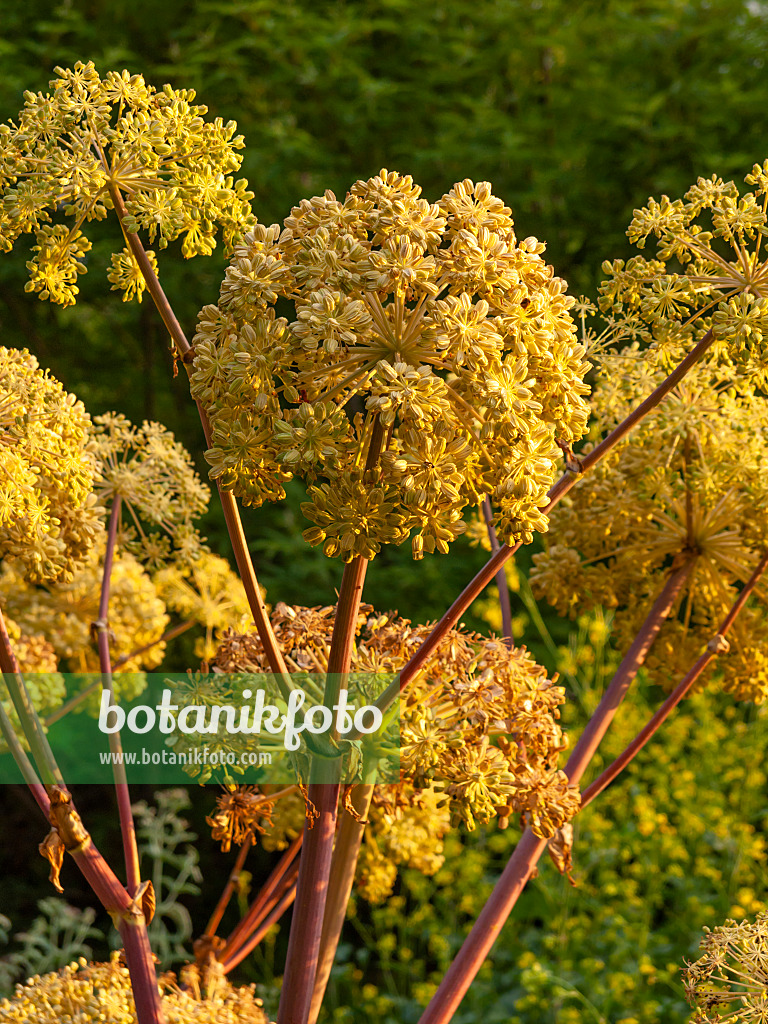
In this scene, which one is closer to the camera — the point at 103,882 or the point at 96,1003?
the point at 103,882

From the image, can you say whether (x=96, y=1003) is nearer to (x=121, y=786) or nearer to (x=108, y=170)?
(x=121, y=786)

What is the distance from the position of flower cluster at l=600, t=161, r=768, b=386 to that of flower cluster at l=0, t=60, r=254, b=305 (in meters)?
0.43

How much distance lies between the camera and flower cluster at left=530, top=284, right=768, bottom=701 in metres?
1.30

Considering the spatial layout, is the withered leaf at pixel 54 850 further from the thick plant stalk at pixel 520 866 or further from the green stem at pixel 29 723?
the thick plant stalk at pixel 520 866

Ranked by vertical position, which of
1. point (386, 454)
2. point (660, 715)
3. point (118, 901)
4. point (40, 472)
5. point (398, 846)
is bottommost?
point (118, 901)

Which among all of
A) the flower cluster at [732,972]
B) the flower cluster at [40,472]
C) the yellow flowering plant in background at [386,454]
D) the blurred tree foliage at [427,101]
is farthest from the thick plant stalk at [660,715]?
the blurred tree foliage at [427,101]

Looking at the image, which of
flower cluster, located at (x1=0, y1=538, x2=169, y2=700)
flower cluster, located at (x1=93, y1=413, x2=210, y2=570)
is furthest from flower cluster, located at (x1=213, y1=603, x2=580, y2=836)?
flower cluster, located at (x1=0, y1=538, x2=169, y2=700)

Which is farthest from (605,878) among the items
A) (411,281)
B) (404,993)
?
(411,281)

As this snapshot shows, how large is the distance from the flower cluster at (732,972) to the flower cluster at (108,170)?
2.88 ft

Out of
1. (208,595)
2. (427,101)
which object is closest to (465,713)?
(208,595)

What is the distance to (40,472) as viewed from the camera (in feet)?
3.58

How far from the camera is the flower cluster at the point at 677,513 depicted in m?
1.30

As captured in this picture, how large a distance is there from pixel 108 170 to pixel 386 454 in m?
0.47

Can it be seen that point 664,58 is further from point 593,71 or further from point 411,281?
point 411,281
